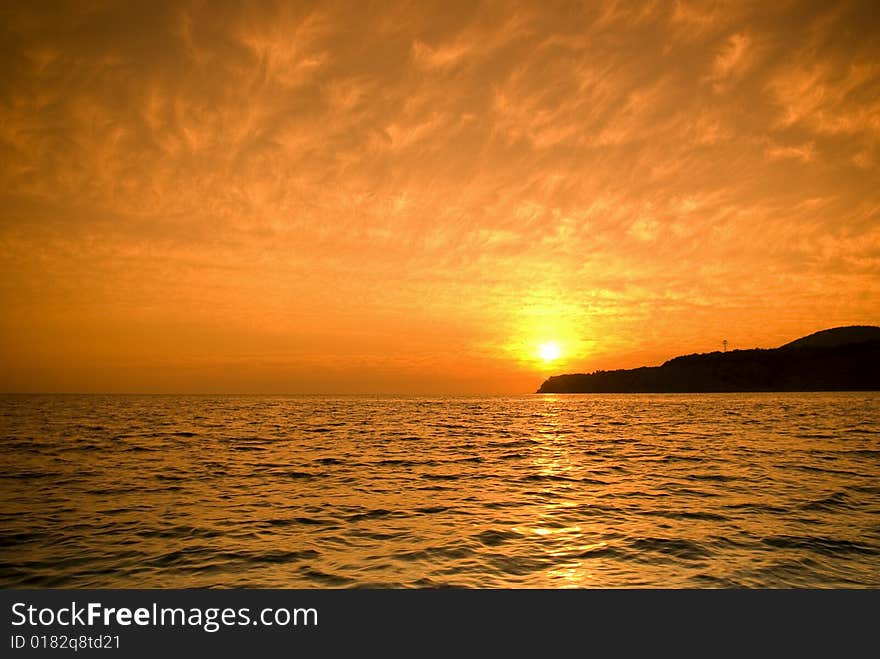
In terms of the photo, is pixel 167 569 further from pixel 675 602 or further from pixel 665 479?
pixel 665 479

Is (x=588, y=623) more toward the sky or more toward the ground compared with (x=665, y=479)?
more toward the sky

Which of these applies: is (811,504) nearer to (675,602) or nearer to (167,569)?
(675,602)

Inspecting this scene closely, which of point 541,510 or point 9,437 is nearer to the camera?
point 541,510

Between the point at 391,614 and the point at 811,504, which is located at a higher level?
the point at 391,614

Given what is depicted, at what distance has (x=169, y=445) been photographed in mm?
35375

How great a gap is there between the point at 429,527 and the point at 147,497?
10.8 m

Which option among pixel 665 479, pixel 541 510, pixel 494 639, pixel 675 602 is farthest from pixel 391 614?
pixel 665 479

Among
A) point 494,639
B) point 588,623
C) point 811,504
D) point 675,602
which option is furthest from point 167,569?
point 811,504

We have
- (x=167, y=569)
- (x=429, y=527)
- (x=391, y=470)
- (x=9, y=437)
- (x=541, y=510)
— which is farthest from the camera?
(x=9, y=437)

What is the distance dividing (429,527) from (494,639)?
25.9ft

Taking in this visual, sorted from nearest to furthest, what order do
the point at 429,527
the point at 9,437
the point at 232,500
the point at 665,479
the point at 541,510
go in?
the point at 429,527
the point at 541,510
the point at 232,500
the point at 665,479
the point at 9,437

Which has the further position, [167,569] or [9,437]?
[9,437]

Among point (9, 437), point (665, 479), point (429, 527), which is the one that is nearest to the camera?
point (429, 527)

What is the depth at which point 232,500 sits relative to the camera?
56.7 ft
